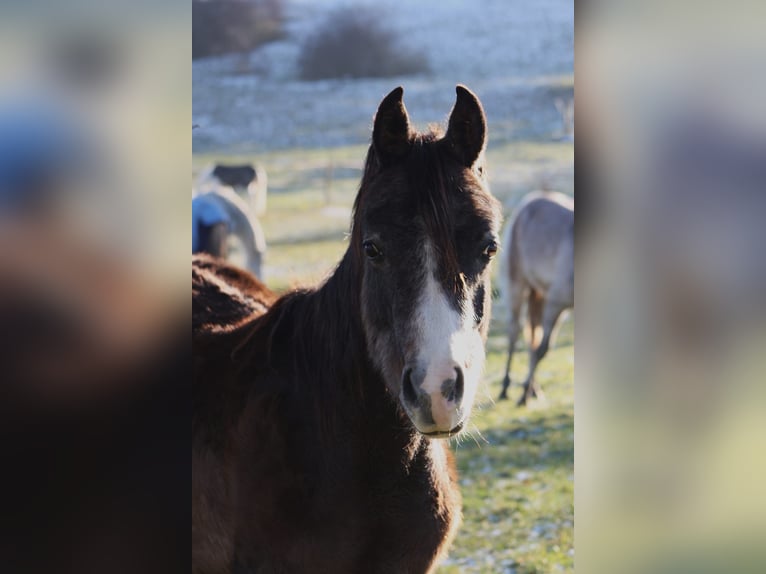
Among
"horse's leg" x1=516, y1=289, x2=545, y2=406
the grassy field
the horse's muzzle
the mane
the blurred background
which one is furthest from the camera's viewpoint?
the blurred background

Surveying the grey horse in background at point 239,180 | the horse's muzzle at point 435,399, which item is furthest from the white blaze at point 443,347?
the grey horse in background at point 239,180

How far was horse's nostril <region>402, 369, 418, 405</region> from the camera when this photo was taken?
1885mm

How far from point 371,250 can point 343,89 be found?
63.8 ft

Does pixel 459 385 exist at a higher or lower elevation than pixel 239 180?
lower

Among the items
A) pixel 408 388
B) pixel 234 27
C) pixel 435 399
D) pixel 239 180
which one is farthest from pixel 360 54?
pixel 435 399

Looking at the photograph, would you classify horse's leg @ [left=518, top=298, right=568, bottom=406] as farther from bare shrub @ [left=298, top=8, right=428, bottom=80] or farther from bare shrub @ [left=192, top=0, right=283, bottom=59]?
bare shrub @ [left=192, top=0, right=283, bottom=59]

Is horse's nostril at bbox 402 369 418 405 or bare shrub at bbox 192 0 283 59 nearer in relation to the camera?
horse's nostril at bbox 402 369 418 405

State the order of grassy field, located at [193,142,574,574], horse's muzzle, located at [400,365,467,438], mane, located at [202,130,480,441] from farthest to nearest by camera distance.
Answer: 1. grassy field, located at [193,142,574,574]
2. mane, located at [202,130,480,441]
3. horse's muzzle, located at [400,365,467,438]

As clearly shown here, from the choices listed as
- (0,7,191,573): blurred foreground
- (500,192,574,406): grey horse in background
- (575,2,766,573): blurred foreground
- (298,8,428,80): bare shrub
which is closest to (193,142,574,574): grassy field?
(500,192,574,406): grey horse in background

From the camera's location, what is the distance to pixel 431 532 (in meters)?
2.27

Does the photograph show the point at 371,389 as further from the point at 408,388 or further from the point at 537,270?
the point at 537,270

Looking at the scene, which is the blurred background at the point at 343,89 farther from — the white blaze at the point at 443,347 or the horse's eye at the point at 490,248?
the white blaze at the point at 443,347

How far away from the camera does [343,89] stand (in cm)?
2081

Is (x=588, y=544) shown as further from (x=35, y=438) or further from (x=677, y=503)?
(x=35, y=438)
